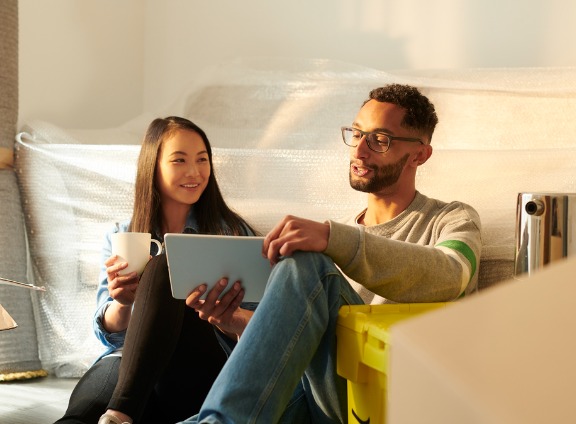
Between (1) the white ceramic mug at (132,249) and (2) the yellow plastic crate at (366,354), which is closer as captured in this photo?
(2) the yellow plastic crate at (366,354)

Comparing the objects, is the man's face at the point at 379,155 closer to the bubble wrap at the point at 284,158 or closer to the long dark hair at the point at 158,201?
the bubble wrap at the point at 284,158

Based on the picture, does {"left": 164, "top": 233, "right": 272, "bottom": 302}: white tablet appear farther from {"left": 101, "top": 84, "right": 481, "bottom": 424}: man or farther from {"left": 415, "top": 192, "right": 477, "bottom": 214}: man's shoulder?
{"left": 415, "top": 192, "right": 477, "bottom": 214}: man's shoulder

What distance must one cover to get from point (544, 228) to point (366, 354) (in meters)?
0.39

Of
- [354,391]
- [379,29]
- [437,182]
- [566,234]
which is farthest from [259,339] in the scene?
[379,29]

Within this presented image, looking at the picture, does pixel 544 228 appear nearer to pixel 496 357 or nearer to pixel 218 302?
pixel 218 302

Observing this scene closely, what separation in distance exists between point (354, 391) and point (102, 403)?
60 centimetres

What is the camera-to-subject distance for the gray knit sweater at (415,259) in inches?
51.4

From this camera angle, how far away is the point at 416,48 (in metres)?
2.49

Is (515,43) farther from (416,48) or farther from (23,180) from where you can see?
(23,180)

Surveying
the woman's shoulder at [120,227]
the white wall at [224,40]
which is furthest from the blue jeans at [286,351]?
the white wall at [224,40]

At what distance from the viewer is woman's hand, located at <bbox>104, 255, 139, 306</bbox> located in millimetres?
1609

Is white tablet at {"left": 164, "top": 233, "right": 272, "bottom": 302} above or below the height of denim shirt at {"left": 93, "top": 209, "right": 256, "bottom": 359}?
above

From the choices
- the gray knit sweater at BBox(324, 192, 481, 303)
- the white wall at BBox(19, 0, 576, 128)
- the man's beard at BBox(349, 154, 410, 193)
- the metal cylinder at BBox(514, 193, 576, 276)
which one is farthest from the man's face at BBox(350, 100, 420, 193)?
the white wall at BBox(19, 0, 576, 128)

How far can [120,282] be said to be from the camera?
1.62 m
